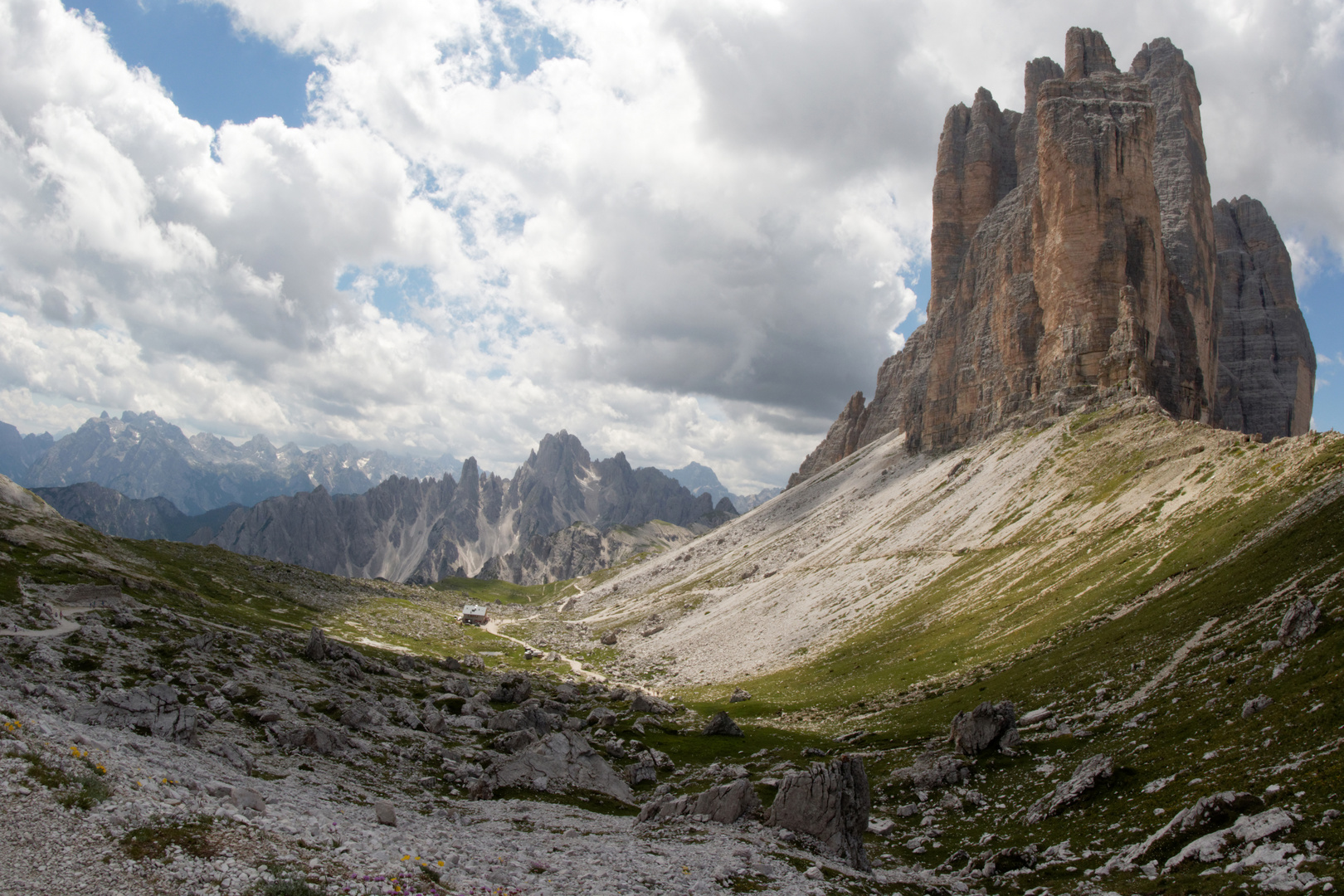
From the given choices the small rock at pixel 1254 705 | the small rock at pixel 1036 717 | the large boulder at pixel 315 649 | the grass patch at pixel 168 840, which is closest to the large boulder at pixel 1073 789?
the small rock at pixel 1254 705

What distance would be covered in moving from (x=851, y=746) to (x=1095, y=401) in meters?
96.2

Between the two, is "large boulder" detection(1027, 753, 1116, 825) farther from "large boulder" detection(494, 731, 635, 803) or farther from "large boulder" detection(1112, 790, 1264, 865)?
"large boulder" detection(494, 731, 635, 803)

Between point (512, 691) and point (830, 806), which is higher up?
point (830, 806)

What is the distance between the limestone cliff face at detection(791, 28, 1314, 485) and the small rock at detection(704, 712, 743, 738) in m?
95.9

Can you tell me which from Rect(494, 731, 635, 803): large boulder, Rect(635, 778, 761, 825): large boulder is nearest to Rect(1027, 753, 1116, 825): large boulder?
Rect(635, 778, 761, 825): large boulder

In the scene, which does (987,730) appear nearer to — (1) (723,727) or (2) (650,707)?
(1) (723,727)

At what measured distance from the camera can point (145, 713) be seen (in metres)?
30.0

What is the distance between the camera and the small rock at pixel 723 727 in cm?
5372

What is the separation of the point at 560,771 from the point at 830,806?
645 inches

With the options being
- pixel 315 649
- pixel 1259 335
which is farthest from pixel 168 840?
pixel 1259 335

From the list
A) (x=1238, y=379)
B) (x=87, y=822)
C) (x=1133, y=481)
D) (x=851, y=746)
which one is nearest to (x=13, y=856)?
(x=87, y=822)

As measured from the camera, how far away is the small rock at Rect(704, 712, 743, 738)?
53719 millimetres

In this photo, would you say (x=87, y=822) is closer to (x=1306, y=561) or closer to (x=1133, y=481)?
(x=1306, y=561)

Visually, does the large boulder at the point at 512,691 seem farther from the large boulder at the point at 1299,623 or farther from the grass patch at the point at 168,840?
the large boulder at the point at 1299,623
